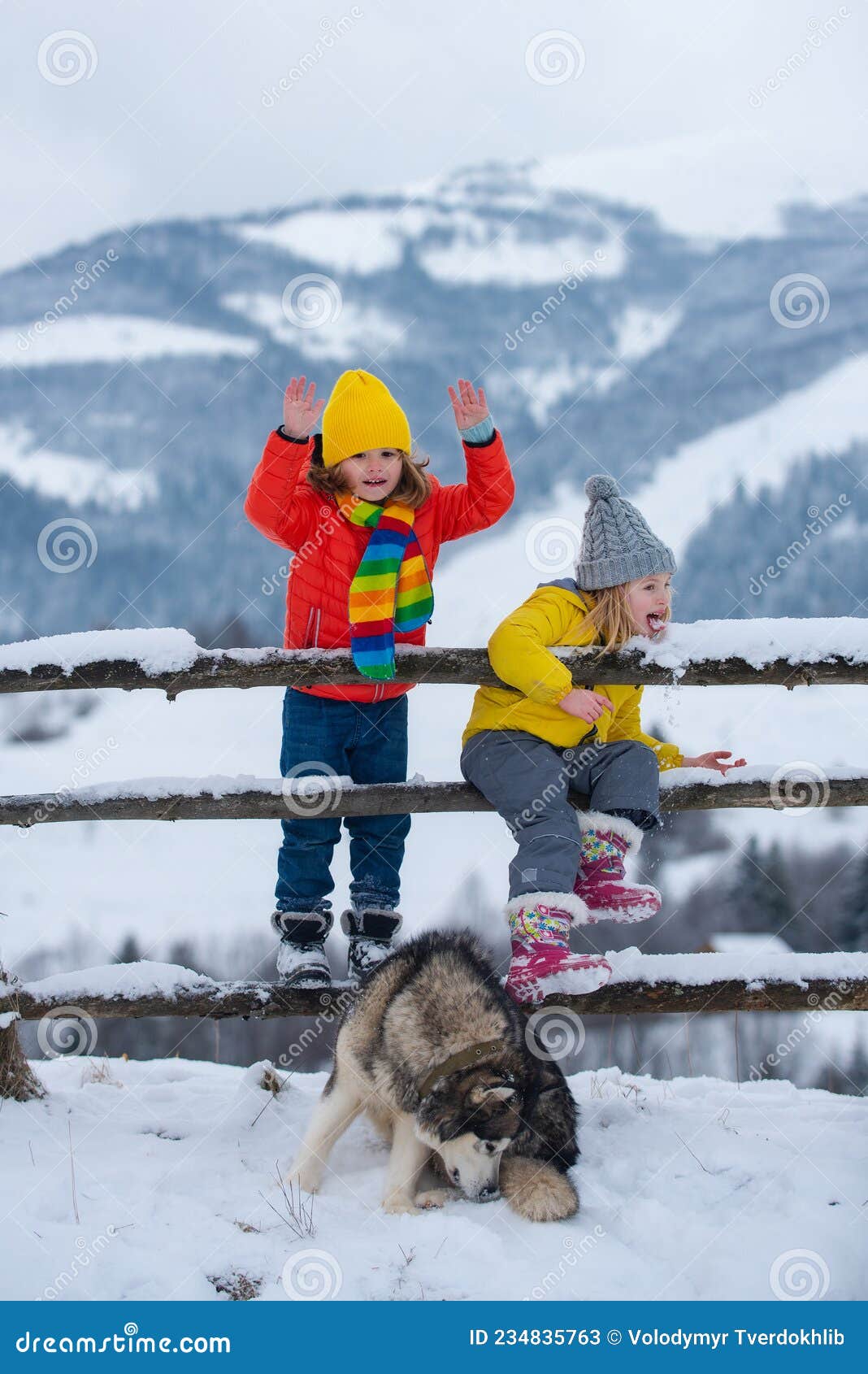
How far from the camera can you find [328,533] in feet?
14.6

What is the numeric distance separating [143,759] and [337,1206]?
9366 centimetres

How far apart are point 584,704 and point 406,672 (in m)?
0.71

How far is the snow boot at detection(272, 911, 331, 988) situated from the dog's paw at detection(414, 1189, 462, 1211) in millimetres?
978

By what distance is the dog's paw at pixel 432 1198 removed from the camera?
11.1 ft

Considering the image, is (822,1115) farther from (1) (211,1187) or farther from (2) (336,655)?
(2) (336,655)

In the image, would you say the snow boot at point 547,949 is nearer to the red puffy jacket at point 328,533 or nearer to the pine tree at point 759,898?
the red puffy jacket at point 328,533

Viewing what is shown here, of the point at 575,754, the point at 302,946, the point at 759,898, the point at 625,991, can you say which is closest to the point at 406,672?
the point at 575,754

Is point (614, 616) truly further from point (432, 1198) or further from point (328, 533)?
point (432, 1198)

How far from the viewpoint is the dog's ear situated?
132 inches

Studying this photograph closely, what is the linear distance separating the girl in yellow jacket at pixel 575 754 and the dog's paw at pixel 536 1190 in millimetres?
615

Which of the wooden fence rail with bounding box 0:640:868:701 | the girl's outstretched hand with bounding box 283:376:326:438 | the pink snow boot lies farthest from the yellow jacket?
the girl's outstretched hand with bounding box 283:376:326:438

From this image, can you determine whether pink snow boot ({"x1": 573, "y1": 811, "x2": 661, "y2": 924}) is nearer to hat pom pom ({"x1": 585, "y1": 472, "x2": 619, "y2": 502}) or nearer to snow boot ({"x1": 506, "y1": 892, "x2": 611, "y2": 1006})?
snow boot ({"x1": 506, "y1": 892, "x2": 611, "y2": 1006})

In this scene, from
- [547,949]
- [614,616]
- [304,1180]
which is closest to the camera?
[304,1180]

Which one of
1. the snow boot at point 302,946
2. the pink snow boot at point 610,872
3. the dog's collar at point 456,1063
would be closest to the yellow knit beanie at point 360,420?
the pink snow boot at point 610,872
